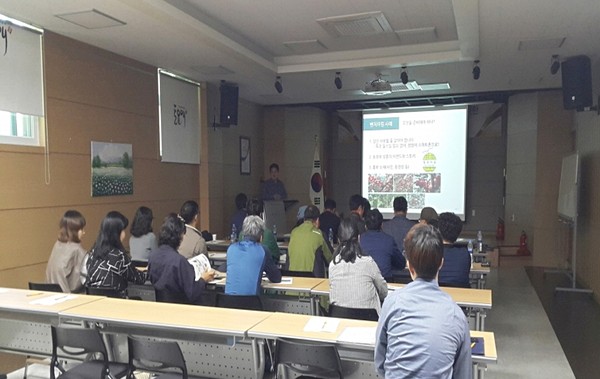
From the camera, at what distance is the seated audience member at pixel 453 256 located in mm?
3184

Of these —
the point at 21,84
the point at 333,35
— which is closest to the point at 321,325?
the point at 21,84

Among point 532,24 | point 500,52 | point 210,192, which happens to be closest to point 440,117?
point 500,52

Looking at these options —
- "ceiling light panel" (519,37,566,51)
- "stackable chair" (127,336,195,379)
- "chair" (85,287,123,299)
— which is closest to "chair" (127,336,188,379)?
"stackable chair" (127,336,195,379)

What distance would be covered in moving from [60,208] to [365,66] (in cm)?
411

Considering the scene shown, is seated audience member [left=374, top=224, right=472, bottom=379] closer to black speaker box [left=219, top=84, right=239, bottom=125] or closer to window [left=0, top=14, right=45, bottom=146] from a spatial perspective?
window [left=0, top=14, right=45, bottom=146]

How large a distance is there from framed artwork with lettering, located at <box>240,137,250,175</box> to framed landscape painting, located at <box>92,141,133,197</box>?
10.0ft

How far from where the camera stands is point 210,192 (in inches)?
274

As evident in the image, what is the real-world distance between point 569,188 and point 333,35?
4.16m

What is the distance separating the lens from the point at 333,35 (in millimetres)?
5094

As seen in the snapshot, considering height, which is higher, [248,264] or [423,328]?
[423,328]

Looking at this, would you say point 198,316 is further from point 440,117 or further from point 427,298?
point 440,117

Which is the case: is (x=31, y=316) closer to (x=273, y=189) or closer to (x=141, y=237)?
(x=141, y=237)

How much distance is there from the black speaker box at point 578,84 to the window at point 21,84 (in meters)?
6.08

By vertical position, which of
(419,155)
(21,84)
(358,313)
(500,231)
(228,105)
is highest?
(228,105)
